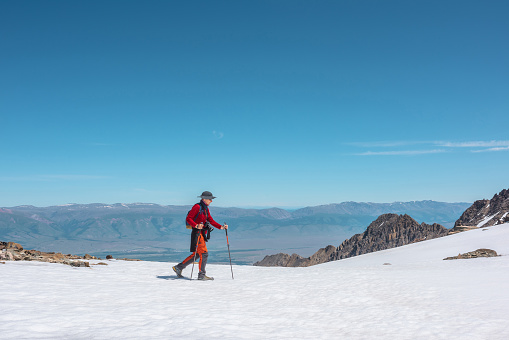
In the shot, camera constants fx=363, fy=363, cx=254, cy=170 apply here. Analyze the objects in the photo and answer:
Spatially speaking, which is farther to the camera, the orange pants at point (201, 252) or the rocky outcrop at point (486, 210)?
the rocky outcrop at point (486, 210)

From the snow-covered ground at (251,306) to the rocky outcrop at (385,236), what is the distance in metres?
105

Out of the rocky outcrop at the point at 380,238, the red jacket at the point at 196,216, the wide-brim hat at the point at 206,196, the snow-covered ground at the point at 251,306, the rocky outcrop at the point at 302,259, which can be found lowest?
the rocky outcrop at the point at 302,259

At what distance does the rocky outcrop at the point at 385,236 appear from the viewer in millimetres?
113062

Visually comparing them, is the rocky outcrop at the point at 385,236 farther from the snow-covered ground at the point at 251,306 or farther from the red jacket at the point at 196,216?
the red jacket at the point at 196,216

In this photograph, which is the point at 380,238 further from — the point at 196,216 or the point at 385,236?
the point at 196,216

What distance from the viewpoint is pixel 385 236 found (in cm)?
12169

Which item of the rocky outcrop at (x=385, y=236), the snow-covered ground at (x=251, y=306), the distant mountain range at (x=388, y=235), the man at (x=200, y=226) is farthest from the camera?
the rocky outcrop at (x=385, y=236)

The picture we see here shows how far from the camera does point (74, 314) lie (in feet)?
24.1

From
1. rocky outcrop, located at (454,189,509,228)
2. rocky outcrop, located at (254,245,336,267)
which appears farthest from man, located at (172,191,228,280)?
rocky outcrop, located at (254,245,336,267)

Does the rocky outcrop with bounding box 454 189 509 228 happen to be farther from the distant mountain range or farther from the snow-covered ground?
the snow-covered ground

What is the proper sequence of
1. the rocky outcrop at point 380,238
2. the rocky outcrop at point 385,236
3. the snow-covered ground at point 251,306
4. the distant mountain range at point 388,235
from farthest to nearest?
the rocky outcrop at point 380,238, the rocky outcrop at point 385,236, the distant mountain range at point 388,235, the snow-covered ground at point 251,306

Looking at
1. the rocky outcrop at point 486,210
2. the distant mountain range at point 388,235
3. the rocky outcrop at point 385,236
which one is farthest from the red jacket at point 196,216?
the rocky outcrop at point 385,236

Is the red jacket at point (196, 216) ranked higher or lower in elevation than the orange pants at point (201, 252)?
higher

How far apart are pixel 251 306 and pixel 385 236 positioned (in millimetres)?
122099
